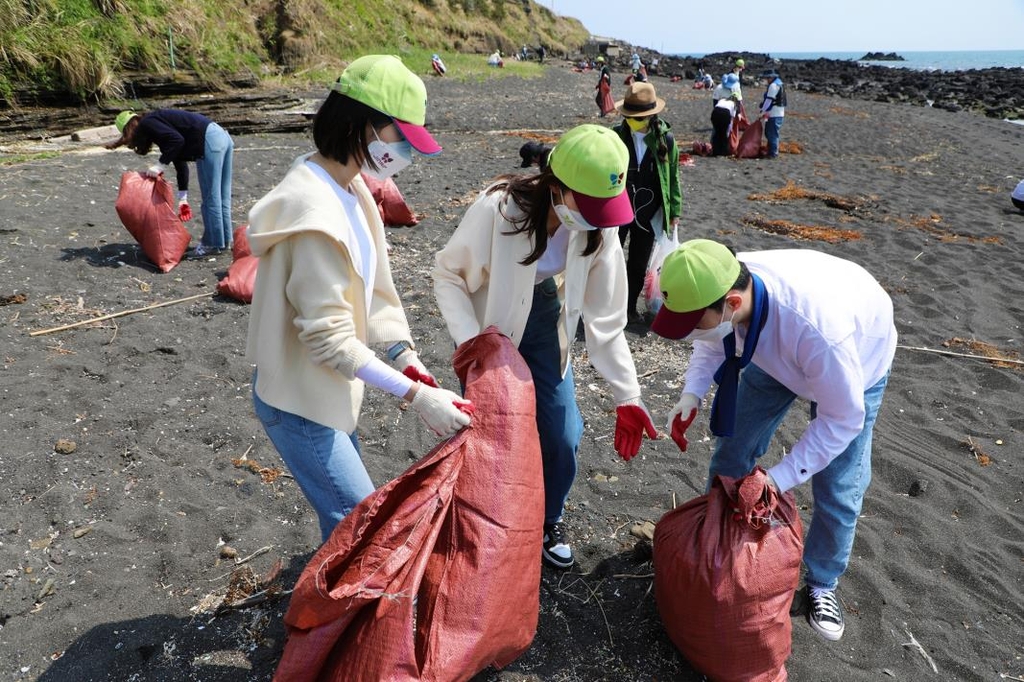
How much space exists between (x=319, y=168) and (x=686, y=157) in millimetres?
9683

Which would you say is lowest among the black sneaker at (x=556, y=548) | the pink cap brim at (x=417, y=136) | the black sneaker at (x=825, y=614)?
the black sneaker at (x=825, y=614)

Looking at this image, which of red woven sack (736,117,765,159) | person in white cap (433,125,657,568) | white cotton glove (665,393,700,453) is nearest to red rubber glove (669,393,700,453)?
white cotton glove (665,393,700,453)

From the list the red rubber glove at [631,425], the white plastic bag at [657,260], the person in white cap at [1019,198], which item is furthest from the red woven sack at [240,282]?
the person in white cap at [1019,198]

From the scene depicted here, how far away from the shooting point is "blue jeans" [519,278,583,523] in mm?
2230

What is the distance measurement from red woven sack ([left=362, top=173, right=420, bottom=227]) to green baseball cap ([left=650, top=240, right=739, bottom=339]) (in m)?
4.78

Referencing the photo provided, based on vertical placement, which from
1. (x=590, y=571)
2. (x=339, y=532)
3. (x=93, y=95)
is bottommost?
(x=590, y=571)

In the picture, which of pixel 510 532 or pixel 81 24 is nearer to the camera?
pixel 510 532

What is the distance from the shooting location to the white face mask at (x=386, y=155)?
1698mm

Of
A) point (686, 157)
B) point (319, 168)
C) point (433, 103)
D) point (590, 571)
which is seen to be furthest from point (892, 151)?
point (319, 168)

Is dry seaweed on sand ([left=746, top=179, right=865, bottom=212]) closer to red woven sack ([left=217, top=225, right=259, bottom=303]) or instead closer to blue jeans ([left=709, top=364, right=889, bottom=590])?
red woven sack ([left=217, top=225, right=259, bottom=303])

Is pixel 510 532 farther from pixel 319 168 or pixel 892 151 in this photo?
pixel 892 151

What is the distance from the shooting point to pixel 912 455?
3438mm

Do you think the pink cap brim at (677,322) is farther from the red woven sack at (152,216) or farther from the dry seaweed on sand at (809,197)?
the dry seaweed on sand at (809,197)

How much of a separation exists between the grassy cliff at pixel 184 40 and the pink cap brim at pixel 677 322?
10.8 metres
